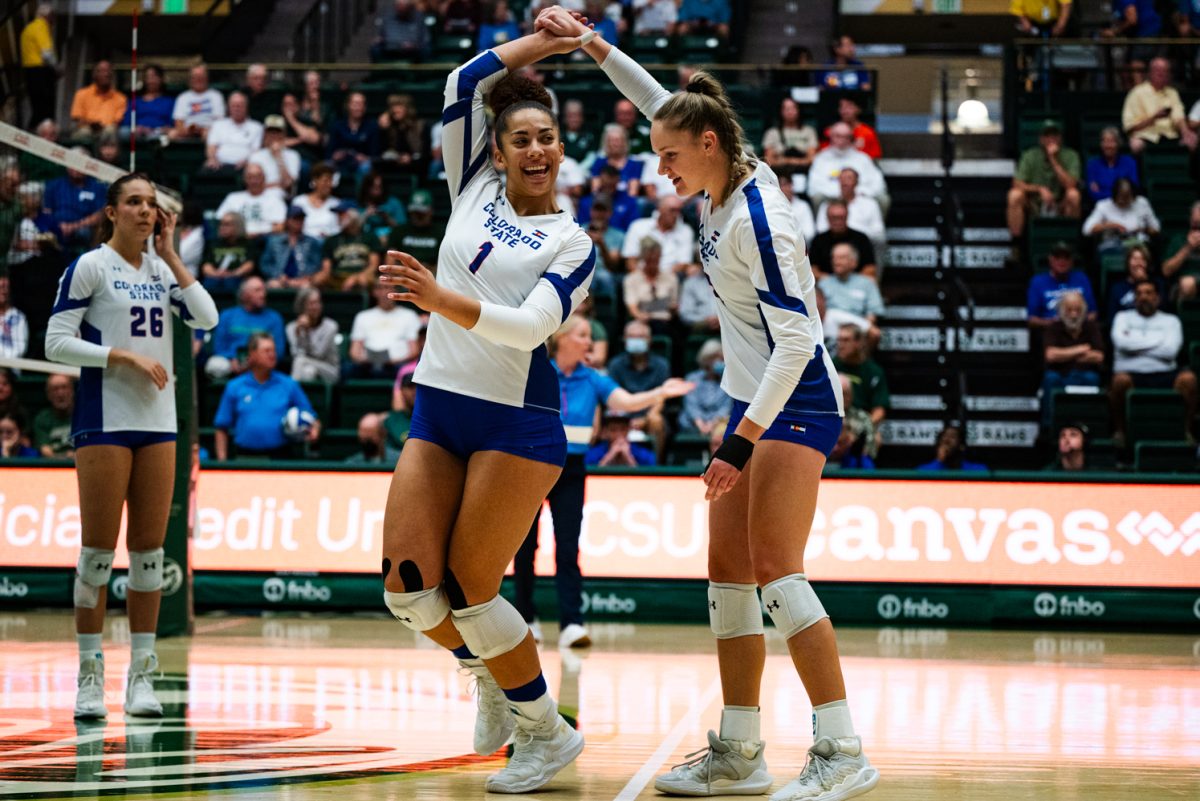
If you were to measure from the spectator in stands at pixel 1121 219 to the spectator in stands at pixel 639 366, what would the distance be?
5136 millimetres

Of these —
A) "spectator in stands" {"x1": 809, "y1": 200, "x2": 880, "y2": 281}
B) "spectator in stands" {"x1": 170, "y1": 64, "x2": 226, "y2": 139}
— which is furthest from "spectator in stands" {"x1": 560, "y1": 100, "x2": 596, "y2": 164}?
"spectator in stands" {"x1": 170, "y1": 64, "x2": 226, "y2": 139}

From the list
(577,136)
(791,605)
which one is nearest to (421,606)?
(791,605)

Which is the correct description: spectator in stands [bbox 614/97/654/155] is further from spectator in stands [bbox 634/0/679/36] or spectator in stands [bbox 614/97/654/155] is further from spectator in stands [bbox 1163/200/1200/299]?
spectator in stands [bbox 1163/200/1200/299]

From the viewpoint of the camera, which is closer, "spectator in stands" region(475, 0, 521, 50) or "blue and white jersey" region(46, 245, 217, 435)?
"blue and white jersey" region(46, 245, 217, 435)

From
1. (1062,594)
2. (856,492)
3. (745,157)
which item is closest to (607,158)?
(856,492)

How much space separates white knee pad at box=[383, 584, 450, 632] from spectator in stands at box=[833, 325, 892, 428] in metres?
8.34

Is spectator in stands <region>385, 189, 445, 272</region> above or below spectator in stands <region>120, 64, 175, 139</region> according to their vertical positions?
below

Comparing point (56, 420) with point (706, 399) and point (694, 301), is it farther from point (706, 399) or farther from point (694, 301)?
point (694, 301)

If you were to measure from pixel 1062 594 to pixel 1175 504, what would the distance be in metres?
1.05

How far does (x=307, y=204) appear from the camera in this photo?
15945 millimetres

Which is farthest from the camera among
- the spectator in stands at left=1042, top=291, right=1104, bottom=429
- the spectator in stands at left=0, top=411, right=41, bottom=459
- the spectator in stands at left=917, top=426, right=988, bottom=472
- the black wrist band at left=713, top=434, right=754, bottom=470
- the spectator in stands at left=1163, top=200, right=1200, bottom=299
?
the spectator in stands at left=1163, top=200, right=1200, bottom=299

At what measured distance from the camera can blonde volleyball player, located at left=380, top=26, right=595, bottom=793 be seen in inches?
192

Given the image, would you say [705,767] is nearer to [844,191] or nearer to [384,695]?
[384,695]

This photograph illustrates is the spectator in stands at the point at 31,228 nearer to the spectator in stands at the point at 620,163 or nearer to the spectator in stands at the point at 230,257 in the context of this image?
the spectator in stands at the point at 230,257
